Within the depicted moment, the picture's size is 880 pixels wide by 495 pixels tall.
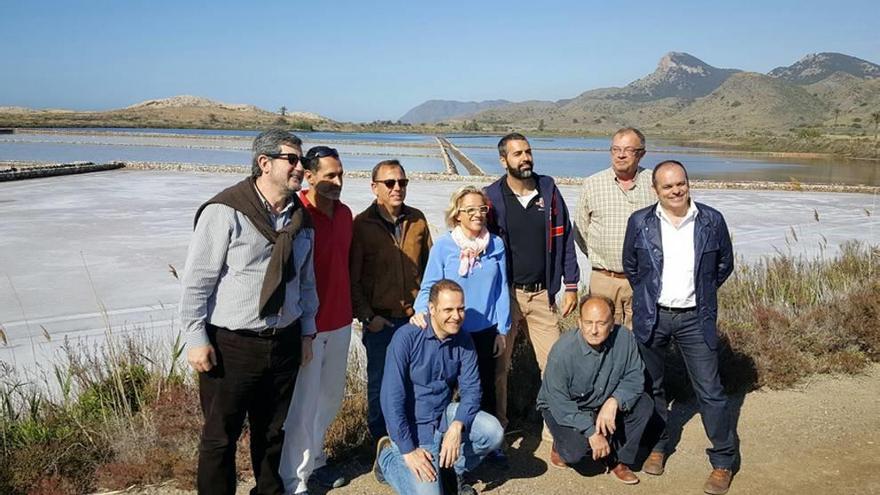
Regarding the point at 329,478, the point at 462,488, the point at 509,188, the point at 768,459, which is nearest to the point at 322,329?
the point at 329,478

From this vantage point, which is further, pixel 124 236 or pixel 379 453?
pixel 124 236

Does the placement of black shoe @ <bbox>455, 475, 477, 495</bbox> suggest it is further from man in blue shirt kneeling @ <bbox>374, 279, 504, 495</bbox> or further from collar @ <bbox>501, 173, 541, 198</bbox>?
collar @ <bbox>501, 173, 541, 198</bbox>

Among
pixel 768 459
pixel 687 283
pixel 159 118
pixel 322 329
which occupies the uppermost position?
pixel 159 118

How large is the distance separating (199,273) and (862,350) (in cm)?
576

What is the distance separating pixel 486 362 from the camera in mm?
4098

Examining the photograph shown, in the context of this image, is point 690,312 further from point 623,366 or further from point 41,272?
point 41,272

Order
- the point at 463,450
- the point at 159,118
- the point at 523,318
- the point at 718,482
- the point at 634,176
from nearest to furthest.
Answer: the point at 463,450 → the point at 718,482 → the point at 523,318 → the point at 634,176 → the point at 159,118

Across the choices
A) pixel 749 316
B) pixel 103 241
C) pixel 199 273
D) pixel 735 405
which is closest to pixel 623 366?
pixel 735 405

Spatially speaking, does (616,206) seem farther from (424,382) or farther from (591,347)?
(424,382)

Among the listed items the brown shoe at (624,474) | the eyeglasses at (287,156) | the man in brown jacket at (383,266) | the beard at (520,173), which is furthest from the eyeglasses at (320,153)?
the brown shoe at (624,474)

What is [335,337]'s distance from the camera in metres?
3.73

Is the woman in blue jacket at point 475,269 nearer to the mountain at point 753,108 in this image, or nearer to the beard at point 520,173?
the beard at point 520,173

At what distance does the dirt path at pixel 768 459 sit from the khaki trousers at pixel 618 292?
0.86m

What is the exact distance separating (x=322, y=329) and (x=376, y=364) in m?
0.57
